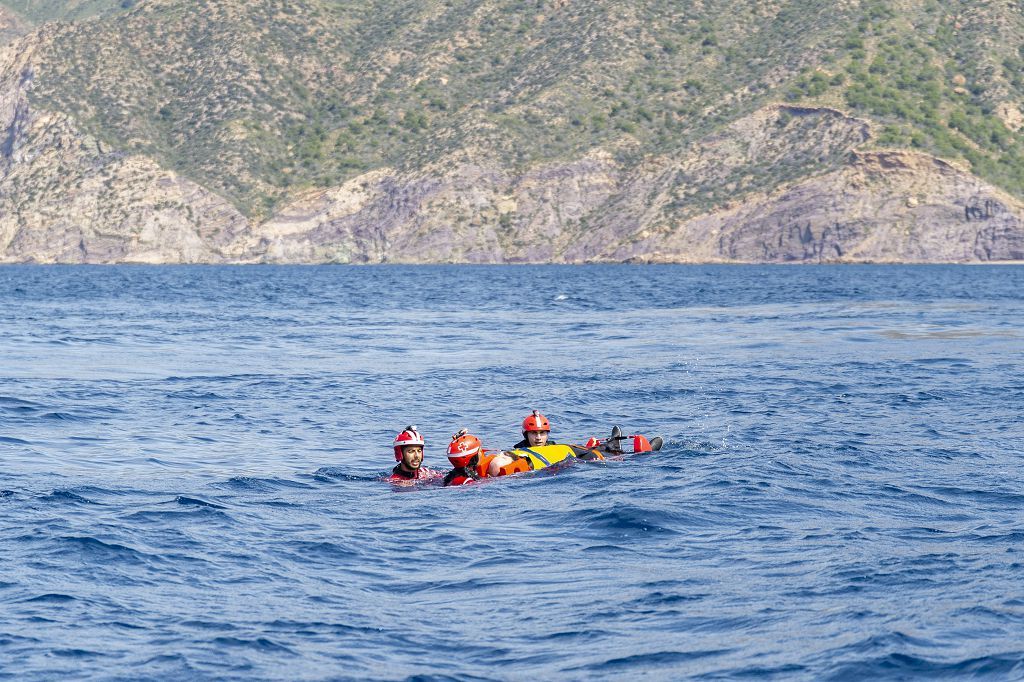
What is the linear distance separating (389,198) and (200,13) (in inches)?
1847

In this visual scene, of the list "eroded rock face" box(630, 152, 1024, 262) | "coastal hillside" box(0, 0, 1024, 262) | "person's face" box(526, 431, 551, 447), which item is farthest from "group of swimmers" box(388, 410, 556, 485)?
"coastal hillside" box(0, 0, 1024, 262)

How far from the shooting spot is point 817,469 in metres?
19.8

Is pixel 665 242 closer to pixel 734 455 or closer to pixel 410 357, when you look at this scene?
pixel 410 357

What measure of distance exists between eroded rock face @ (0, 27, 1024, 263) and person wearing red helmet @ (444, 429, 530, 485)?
406 feet

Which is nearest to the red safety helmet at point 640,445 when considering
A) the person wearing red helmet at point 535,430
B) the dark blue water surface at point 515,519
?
the dark blue water surface at point 515,519

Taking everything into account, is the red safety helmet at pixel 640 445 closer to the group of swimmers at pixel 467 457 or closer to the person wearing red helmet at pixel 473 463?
the group of swimmers at pixel 467 457

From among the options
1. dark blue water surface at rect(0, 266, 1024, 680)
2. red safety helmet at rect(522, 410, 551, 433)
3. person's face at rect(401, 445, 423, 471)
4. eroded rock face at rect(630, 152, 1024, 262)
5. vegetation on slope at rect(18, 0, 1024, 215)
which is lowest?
dark blue water surface at rect(0, 266, 1024, 680)

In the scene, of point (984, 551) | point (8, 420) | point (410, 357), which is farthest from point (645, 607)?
point (410, 357)

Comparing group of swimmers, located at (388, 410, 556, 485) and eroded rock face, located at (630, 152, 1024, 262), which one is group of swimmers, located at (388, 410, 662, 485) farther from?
eroded rock face, located at (630, 152, 1024, 262)

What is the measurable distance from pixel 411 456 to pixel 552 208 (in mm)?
137210

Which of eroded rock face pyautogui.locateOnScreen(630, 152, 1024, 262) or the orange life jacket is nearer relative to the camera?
the orange life jacket

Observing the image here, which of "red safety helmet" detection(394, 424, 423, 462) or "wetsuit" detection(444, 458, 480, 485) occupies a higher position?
"red safety helmet" detection(394, 424, 423, 462)

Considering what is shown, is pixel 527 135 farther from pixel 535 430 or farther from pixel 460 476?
pixel 460 476

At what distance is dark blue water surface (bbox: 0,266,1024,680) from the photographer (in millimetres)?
11320
